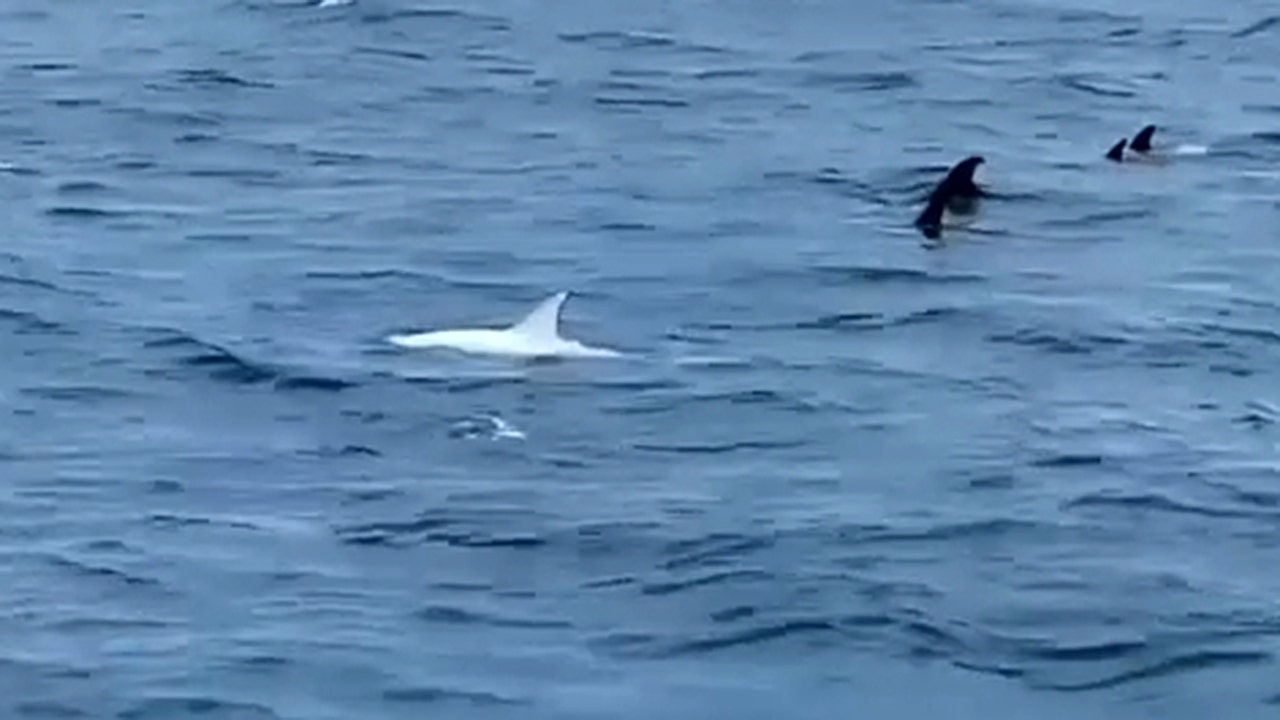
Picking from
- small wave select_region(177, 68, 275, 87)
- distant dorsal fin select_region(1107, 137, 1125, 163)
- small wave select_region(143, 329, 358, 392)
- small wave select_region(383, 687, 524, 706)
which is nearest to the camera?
small wave select_region(383, 687, 524, 706)

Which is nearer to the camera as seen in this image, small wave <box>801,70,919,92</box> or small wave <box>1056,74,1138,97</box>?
small wave <box>1056,74,1138,97</box>

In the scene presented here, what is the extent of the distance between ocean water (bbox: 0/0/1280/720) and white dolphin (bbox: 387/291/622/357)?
1.03ft

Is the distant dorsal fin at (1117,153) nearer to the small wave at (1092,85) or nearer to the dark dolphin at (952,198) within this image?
the dark dolphin at (952,198)

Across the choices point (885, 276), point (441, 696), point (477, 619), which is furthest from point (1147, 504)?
point (885, 276)

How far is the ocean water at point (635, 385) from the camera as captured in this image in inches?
817

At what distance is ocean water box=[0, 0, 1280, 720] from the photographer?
20750 mm

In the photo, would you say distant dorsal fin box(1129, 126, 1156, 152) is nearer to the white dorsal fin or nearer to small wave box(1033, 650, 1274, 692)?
the white dorsal fin

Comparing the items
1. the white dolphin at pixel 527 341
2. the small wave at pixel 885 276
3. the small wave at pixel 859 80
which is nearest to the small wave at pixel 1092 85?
the small wave at pixel 859 80

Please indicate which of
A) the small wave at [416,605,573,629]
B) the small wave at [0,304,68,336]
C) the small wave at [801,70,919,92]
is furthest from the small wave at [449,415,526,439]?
the small wave at [801,70,919,92]

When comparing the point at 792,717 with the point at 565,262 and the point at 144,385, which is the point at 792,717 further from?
the point at 565,262

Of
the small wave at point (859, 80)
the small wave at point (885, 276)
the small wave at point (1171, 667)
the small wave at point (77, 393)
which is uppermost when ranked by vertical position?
the small wave at point (1171, 667)

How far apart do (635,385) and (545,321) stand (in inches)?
40.3

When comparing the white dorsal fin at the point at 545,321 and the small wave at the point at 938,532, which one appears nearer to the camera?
the small wave at the point at 938,532

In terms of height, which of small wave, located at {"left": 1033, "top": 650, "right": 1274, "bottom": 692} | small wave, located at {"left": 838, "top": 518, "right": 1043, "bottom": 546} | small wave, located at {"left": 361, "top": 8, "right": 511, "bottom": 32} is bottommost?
small wave, located at {"left": 361, "top": 8, "right": 511, "bottom": 32}
